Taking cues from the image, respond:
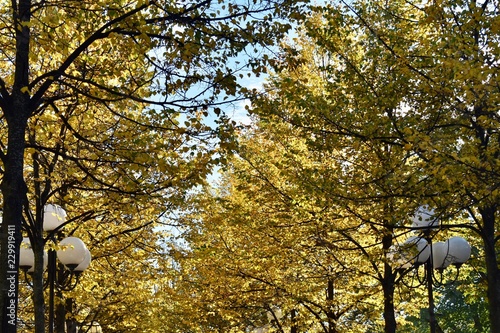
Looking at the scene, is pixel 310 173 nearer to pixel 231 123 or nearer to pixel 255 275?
pixel 231 123

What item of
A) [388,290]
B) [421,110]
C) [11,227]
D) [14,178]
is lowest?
[11,227]

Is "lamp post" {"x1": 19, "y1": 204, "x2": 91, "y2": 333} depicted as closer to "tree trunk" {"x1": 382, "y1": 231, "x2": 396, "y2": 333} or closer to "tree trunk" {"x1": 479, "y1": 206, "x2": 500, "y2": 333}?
"tree trunk" {"x1": 382, "y1": 231, "x2": 396, "y2": 333}

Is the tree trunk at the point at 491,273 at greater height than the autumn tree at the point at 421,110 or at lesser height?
lesser

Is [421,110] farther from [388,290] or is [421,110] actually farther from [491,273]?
[388,290]

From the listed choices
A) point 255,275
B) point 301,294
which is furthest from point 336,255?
point 255,275

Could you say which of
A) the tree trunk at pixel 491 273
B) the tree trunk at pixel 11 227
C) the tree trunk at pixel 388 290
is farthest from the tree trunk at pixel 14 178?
the tree trunk at pixel 388 290

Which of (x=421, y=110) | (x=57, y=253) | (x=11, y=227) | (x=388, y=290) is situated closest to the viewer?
(x=11, y=227)

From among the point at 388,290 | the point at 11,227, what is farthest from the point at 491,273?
the point at 11,227

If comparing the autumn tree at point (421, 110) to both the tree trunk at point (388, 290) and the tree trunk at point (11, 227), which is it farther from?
the tree trunk at point (11, 227)

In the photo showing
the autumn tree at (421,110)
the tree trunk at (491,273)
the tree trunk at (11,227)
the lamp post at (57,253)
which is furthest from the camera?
the tree trunk at (491,273)

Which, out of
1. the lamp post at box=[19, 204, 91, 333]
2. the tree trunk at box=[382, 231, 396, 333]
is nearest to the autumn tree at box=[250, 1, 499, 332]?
the tree trunk at box=[382, 231, 396, 333]

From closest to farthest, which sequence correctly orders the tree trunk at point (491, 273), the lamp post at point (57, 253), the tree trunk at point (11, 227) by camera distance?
the tree trunk at point (11, 227)
the lamp post at point (57, 253)
the tree trunk at point (491, 273)

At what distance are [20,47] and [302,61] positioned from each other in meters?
2.91

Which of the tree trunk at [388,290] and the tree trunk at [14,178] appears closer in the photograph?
the tree trunk at [14,178]
